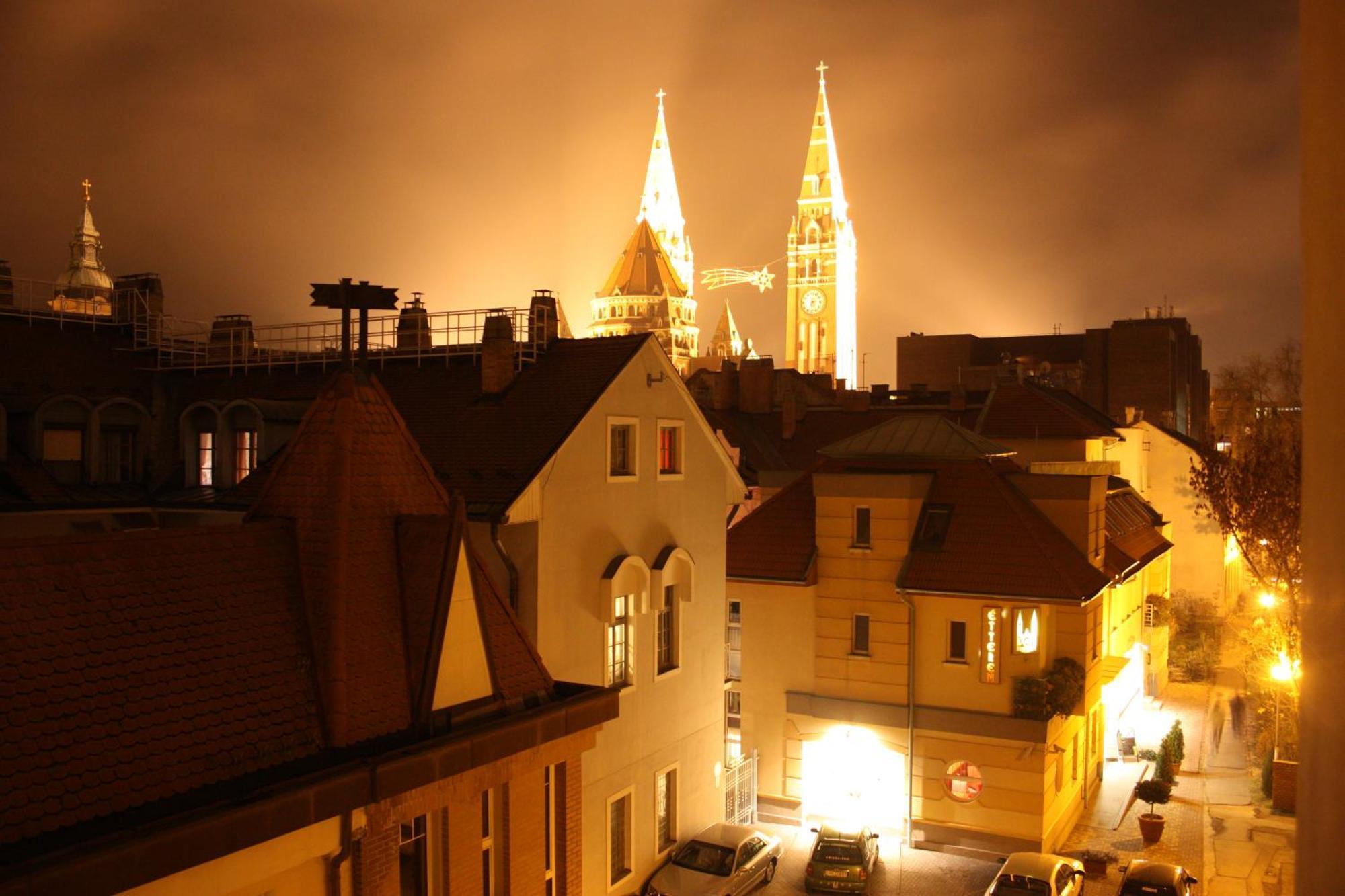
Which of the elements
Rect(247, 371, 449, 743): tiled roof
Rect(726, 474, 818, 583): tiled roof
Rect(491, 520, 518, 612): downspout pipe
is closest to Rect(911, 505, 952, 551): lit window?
Rect(726, 474, 818, 583): tiled roof

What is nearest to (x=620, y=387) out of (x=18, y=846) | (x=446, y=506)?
(x=446, y=506)

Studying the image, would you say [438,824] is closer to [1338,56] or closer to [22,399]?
[1338,56]

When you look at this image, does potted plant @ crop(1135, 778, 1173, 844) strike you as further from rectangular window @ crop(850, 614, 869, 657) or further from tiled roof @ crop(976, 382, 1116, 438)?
tiled roof @ crop(976, 382, 1116, 438)

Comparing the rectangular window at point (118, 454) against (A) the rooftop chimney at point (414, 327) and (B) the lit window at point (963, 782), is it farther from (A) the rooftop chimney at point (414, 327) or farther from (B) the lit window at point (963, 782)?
(B) the lit window at point (963, 782)

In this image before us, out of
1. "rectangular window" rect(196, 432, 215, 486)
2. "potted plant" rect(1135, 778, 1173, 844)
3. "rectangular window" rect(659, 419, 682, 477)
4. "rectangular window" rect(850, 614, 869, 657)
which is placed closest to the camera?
"rectangular window" rect(659, 419, 682, 477)

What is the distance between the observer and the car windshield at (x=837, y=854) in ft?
86.8

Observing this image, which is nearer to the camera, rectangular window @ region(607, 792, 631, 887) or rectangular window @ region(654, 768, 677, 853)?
rectangular window @ region(607, 792, 631, 887)

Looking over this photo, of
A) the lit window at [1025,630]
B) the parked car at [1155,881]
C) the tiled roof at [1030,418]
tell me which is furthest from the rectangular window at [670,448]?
the tiled roof at [1030,418]

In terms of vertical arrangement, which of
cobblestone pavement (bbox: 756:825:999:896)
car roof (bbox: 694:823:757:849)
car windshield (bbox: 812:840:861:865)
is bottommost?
cobblestone pavement (bbox: 756:825:999:896)

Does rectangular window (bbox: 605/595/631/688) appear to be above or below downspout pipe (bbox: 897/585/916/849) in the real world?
above

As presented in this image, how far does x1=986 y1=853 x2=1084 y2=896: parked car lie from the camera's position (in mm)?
24000

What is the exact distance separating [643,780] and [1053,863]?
387 inches

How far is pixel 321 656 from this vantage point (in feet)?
42.3

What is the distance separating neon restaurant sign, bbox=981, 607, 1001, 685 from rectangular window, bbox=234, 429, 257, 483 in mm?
19539
